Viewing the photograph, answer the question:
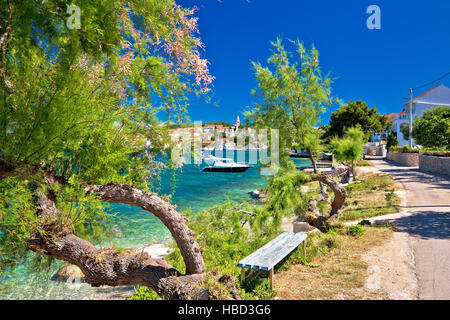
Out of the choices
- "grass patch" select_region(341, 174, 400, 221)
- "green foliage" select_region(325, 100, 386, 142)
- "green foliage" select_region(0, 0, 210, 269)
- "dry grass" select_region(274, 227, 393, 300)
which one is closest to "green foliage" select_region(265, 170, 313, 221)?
"dry grass" select_region(274, 227, 393, 300)

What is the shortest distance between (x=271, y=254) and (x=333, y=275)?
1.40 m

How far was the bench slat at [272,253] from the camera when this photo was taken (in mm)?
4945

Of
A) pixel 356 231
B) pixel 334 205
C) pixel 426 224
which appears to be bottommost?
pixel 356 231

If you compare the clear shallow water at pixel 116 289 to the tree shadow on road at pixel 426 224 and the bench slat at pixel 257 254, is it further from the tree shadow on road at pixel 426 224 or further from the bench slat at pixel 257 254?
the tree shadow on road at pixel 426 224

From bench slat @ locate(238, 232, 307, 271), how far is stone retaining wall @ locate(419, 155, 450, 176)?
20.6 metres

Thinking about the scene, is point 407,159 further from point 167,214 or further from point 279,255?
point 167,214

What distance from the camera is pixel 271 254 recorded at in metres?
5.59

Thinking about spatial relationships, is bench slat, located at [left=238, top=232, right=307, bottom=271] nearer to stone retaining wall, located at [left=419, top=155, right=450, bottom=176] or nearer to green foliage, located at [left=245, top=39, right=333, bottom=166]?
green foliage, located at [left=245, top=39, right=333, bottom=166]

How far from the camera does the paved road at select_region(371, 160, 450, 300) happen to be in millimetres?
4723

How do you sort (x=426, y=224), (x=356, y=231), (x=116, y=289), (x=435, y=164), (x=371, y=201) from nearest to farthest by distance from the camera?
(x=356, y=231), (x=426, y=224), (x=116, y=289), (x=371, y=201), (x=435, y=164)

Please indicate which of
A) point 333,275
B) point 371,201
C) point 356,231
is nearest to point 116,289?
point 333,275

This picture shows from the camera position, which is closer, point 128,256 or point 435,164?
point 128,256

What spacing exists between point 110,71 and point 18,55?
79 cm

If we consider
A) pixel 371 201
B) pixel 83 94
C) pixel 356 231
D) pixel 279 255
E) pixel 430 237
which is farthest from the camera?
pixel 371 201
